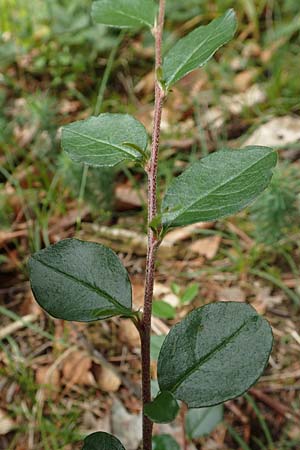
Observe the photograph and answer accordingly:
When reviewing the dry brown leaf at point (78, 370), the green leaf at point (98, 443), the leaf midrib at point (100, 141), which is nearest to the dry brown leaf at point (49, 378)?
the dry brown leaf at point (78, 370)

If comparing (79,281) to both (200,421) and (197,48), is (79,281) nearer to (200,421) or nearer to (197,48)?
(197,48)

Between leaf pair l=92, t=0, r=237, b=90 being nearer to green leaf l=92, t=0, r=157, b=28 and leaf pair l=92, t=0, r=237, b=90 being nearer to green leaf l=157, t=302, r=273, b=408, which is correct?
green leaf l=92, t=0, r=157, b=28

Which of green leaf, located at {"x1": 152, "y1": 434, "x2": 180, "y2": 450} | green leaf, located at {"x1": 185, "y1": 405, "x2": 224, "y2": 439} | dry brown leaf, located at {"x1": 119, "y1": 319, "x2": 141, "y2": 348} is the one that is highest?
green leaf, located at {"x1": 152, "y1": 434, "x2": 180, "y2": 450}

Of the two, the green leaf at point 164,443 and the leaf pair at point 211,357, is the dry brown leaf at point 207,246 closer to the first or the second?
the green leaf at point 164,443

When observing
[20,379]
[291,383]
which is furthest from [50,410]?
[291,383]

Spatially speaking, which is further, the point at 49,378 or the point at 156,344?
the point at 49,378

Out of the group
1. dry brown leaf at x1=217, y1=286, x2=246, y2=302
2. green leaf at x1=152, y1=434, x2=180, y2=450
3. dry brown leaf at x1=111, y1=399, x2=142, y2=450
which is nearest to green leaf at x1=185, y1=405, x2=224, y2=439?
green leaf at x1=152, y1=434, x2=180, y2=450

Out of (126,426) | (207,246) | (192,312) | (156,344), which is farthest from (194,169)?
(207,246)
